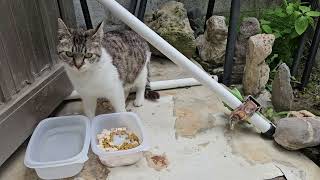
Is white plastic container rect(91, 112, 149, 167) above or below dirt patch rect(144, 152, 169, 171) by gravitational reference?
above

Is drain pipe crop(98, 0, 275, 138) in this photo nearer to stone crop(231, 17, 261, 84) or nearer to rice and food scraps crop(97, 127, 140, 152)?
rice and food scraps crop(97, 127, 140, 152)

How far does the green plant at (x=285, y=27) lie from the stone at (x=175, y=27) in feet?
1.67

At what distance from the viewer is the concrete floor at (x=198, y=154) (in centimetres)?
114

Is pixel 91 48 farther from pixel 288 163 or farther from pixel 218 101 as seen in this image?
pixel 288 163

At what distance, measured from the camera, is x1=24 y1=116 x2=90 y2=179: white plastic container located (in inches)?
40.8

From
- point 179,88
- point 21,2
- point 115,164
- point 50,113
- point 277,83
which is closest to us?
point 115,164

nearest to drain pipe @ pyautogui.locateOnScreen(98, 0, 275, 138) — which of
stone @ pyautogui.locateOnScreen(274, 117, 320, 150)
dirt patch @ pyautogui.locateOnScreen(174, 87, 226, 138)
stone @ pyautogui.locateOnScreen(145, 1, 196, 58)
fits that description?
stone @ pyautogui.locateOnScreen(274, 117, 320, 150)

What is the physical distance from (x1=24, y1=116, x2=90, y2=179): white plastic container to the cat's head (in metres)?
0.27

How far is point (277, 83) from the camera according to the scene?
159 cm

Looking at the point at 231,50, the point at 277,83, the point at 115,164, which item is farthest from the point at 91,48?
the point at 277,83

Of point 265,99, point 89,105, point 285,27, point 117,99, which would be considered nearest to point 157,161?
point 117,99

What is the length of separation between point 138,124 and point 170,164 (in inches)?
8.7

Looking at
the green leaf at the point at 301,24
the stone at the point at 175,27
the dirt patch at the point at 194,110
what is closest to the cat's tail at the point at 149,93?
the dirt patch at the point at 194,110

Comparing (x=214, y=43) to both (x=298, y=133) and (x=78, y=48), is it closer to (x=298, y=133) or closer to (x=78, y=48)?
(x=298, y=133)
